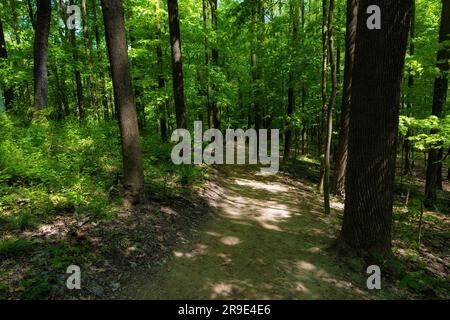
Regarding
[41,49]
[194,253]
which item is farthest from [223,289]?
[41,49]

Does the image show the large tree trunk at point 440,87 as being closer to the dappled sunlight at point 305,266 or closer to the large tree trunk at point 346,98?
the large tree trunk at point 346,98

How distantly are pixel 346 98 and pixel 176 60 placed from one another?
20.9 ft

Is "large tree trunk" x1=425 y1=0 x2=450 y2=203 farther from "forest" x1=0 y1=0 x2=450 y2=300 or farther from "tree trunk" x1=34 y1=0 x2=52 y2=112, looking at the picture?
"tree trunk" x1=34 y1=0 x2=52 y2=112

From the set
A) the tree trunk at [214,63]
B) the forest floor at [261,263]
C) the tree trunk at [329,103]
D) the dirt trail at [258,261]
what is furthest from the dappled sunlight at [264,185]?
the tree trunk at [214,63]

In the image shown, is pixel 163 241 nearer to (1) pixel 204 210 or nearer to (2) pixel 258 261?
(2) pixel 258 261

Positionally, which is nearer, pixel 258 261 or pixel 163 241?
pixel 258 261

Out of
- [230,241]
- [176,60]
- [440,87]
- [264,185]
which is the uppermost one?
[176,60]

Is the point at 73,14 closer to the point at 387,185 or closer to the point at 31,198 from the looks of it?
the point at 31,198

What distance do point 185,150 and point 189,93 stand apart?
4.00 metres

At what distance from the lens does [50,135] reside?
9.97 m

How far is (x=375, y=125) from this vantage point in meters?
5.68
